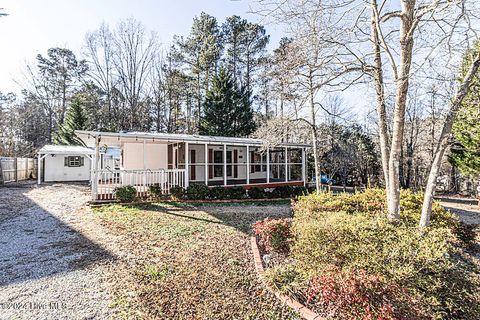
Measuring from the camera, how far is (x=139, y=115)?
2639cm

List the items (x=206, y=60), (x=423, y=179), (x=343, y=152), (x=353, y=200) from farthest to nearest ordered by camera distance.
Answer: (x=206, y=60)
(x=423, y=179)
(x=343, y=152)
(x=353, y=200)

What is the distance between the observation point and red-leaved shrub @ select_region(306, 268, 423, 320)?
8.14ft

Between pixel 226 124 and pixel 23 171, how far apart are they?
17701 mm

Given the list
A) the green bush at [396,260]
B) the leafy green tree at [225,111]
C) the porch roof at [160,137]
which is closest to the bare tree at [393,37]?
the green bush at [396,260]

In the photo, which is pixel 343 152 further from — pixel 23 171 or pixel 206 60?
pixel 23 171

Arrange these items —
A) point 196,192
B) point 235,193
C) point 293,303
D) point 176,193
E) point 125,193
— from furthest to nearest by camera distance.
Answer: point 235,193, point 196,192, point 176,193, point 125,193, point 293,303

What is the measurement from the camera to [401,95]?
4945 millimetres

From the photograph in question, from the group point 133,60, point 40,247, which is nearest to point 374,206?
point 40,247

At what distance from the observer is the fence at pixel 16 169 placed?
18.1 m

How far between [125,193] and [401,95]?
954cm

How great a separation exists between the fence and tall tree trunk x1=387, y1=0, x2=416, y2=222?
23.1m

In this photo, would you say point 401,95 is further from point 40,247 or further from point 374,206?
point 40,247

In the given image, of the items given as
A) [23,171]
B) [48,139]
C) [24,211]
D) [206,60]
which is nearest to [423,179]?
[206,60]

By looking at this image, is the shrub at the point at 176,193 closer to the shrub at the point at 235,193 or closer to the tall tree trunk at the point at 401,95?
the shrub at the point at 235,193
